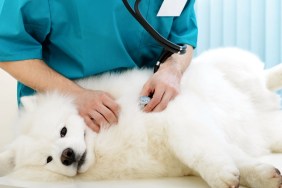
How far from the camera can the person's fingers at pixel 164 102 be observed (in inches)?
49.2

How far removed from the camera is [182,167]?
1.17m

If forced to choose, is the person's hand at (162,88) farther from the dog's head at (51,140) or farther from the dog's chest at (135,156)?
the dog's head at (51,140)

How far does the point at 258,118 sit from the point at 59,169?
798 millimetres

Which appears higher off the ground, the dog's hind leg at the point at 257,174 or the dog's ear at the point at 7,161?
the dog's hind leg at the point at 257,174

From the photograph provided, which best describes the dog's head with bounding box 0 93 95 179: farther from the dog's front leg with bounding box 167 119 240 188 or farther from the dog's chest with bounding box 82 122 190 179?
the dog's front leg with bounding box 167 119 240 188

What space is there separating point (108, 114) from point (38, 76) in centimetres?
29

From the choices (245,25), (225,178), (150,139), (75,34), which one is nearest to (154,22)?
(75,34)

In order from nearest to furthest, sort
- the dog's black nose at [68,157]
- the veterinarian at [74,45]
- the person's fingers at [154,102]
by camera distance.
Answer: the dog's black nose at [68,157] → the person's fingers at [154,102] → the veterinarian at [74,45]

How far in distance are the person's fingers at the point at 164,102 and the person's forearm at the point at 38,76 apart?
28cm

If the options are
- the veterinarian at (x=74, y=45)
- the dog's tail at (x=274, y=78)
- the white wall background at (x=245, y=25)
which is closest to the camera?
the veterinarian at (x=74, y=45)

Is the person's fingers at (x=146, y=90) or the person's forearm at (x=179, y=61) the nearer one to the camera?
the person's fingers at (x=146, y=90)

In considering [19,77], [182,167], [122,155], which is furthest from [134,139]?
[19,77]

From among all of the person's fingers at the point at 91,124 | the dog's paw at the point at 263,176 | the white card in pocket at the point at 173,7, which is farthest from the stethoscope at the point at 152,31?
the dog's paw at the point at 263,176

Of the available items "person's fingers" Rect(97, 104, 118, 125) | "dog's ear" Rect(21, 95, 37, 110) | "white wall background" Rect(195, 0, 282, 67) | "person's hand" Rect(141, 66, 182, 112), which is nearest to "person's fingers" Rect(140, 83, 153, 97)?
"person's hand" Rect(141, 66, 182, 112)
